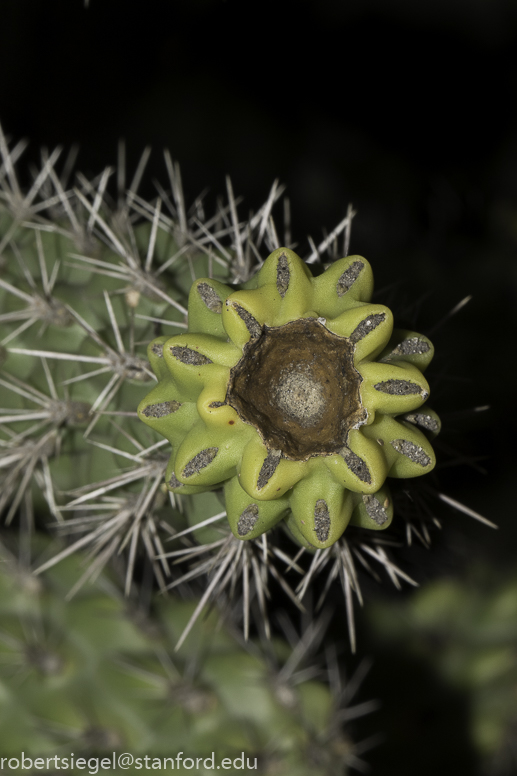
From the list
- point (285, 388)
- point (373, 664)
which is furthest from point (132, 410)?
point (373, 664)

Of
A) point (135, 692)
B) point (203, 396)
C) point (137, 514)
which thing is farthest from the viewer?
point (135, 692)

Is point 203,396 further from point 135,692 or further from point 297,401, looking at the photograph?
point 135,692

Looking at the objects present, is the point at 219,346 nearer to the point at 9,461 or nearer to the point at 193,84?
the point at 9,461

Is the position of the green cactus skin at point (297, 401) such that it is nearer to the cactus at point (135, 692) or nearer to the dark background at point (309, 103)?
the cactus at point (135, 692)

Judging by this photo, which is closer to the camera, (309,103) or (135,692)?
(135,692)

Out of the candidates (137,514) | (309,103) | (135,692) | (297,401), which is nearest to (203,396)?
(297,401)

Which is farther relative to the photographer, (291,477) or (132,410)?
(132,410)

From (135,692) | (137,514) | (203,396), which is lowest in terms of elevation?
(135,692)
